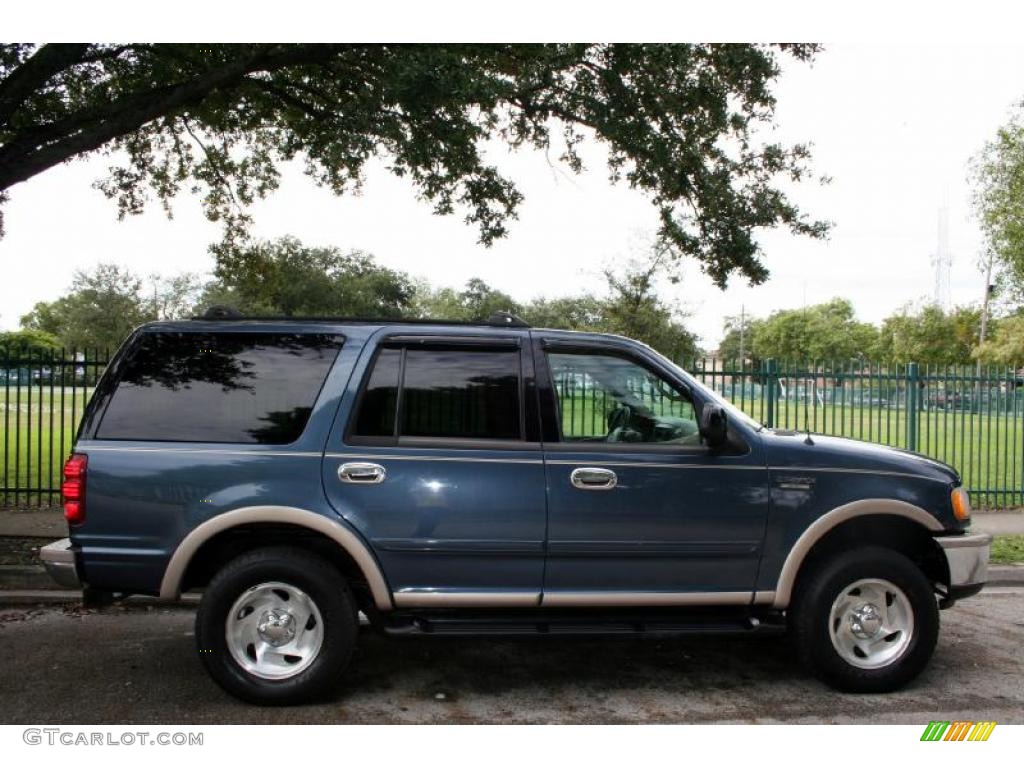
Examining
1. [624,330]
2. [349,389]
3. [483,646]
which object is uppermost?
[624,330]

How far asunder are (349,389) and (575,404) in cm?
124

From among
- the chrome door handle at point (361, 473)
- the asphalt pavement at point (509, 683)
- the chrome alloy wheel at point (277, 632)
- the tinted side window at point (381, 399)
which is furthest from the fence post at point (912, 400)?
the chrome alloy wheel at point (277, 632)

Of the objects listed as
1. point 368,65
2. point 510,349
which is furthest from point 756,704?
point 368,65

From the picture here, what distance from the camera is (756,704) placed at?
4293 millimetres

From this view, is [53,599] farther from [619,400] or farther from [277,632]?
[619,400]

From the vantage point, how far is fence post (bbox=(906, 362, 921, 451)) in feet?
36.7

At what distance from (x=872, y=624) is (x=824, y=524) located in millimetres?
647

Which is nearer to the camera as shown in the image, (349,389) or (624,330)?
(349,389)

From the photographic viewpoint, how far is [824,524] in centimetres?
435

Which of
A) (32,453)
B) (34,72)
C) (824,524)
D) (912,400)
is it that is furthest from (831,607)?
(32,453)

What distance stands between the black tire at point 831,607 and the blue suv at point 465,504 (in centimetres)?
1

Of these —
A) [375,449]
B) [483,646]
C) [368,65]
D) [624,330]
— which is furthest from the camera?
[624,330]

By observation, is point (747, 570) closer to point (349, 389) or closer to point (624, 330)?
point (349, 389)
